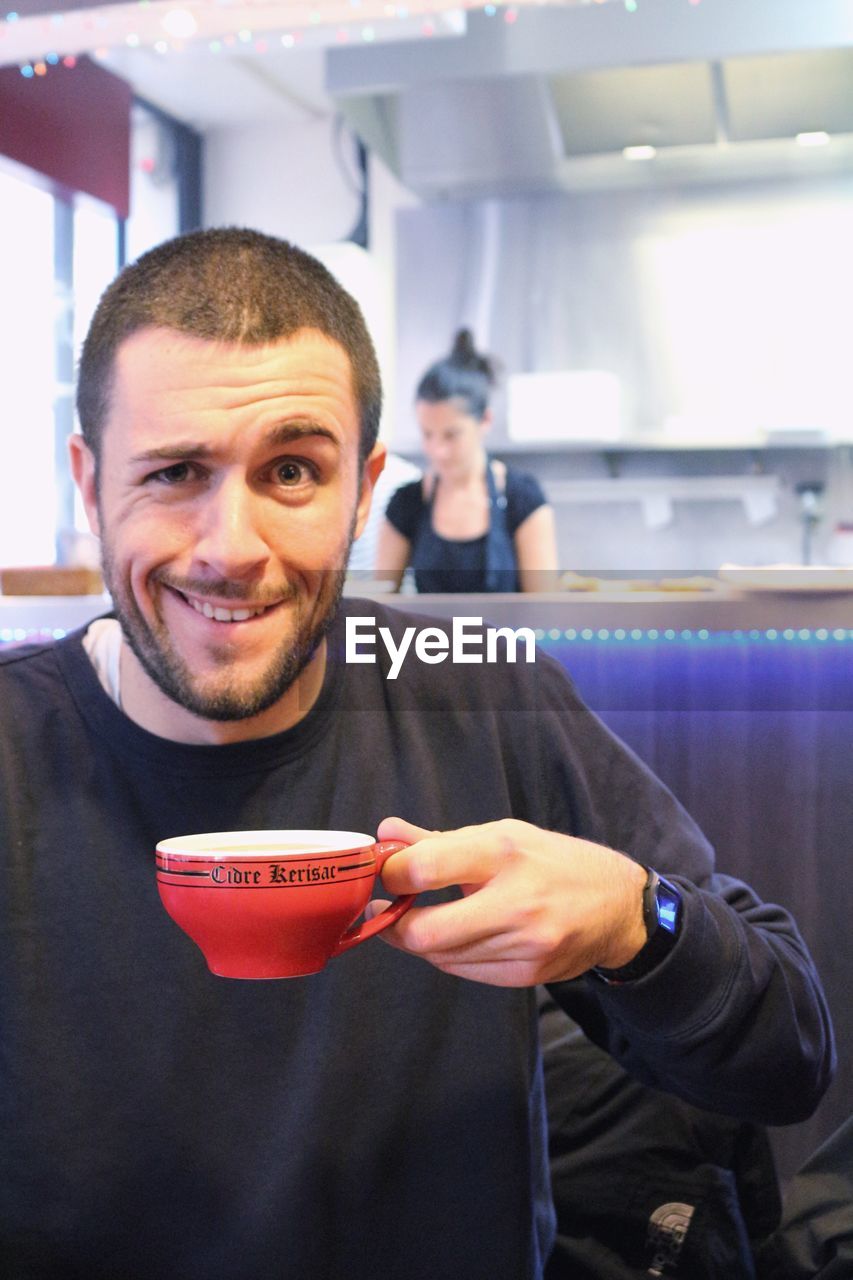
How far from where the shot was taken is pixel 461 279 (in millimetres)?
3975

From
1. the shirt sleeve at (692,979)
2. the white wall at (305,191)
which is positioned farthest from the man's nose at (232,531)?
the white wall at (305,191)

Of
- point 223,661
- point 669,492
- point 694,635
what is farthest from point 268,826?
point 669,492

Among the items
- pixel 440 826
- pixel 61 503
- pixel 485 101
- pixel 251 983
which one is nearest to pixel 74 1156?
pixel 251 983

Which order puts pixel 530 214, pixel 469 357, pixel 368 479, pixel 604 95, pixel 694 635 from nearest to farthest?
1. pixel 368 479
2. pixel 694 635
3. pixel 604 95
4. pixel 469 357
5. pixel 530 214

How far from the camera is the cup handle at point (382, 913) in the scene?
0.52m

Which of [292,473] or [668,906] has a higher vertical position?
[292,473]

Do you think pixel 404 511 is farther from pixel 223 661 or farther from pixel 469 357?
pixel 223 661

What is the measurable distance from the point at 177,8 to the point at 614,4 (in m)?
1.10

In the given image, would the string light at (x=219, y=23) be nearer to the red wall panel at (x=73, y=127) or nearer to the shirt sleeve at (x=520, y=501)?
the red wall panel at (x=73, y=127)

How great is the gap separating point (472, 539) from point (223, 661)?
A: 75.0 inches

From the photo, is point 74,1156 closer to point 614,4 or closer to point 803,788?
point 803,788

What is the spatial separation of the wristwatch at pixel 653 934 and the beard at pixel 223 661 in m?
0.22

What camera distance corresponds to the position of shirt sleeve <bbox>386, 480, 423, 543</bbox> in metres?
2.44

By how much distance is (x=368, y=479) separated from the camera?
75 cm
